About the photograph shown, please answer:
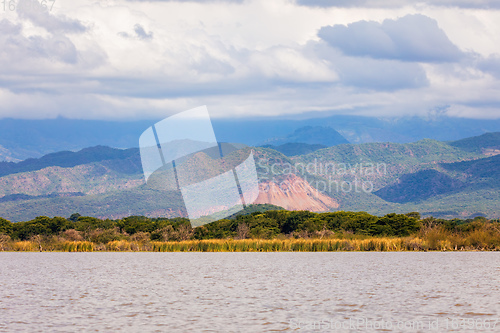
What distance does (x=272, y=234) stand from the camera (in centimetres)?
10206

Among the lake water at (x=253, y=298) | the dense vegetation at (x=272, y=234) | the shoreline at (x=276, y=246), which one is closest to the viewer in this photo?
the lake water at (x=253, y=298)

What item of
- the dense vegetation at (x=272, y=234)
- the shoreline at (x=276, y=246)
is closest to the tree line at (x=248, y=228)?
the dense vegetation at (x=272, y=234)

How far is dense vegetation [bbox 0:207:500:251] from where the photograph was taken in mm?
75062

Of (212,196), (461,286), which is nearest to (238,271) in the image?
(461,286)

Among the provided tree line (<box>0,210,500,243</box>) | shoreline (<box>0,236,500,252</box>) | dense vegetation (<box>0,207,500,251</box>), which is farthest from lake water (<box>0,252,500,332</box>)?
tree line (<box>0,210,500,243</box>)

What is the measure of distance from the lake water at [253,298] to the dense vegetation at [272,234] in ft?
45.6

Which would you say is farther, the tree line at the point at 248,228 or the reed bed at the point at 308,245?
the tree line at the point at 248,228

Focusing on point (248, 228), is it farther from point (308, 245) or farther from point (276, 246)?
point (308, 245)

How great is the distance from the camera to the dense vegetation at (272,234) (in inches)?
2955

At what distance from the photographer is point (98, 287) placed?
143 feet

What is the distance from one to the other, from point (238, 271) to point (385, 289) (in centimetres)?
1918

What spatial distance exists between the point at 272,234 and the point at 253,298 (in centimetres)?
6536

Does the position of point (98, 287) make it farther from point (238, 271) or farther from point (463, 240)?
point (463, 240)

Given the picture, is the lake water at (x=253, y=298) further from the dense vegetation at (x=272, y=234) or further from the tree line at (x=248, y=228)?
the tree line at (x=248, y=228)
